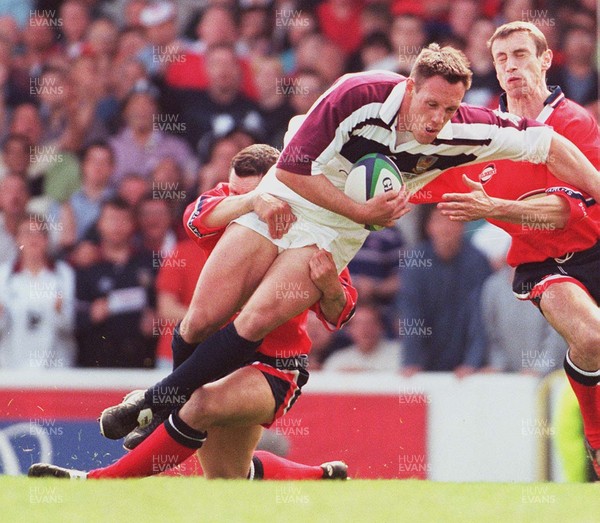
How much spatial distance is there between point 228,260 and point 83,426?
224 centimetres

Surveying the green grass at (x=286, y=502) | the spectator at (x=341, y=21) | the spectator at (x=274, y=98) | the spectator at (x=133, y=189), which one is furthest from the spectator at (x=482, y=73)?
the green grass at (x=286, y=502)

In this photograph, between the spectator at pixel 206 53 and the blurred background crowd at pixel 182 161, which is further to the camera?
the spectator at pixel 206 53

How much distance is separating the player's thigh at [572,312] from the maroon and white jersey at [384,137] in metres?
0.70

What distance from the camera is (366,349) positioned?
7.76 metres

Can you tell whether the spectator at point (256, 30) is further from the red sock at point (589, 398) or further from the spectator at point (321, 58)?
the red sock at point (589, 398)

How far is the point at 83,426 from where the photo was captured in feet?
23.4

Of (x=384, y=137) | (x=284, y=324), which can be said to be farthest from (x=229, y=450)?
(x=384, y=137)

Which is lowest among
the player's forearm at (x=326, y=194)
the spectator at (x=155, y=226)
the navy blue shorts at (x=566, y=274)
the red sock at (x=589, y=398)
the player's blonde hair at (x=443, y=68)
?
the red sock at (x=589, y=398)

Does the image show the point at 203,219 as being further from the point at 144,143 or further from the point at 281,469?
the point at 144,143

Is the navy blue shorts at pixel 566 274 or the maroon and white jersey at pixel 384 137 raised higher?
the maroon and white jersey at pixel 384 137

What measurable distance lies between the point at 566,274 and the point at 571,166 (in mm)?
620

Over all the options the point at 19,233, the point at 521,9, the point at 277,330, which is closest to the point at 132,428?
the point at 277,330

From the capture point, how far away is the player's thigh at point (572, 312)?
561cm

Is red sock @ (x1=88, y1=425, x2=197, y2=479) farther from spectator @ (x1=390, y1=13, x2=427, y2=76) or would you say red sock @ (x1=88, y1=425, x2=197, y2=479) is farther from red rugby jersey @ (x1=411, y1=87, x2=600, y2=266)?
spectator @ (x1=390, y1=13, x2=427, y2=76)
